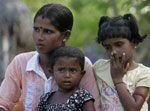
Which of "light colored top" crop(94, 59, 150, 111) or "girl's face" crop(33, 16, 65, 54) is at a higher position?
"girl's face" crop(33, 16, 65, 54)

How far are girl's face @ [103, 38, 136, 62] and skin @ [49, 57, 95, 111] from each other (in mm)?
280

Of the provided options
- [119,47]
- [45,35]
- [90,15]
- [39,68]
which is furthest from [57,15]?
[90,15]

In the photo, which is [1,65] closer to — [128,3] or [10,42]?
[10,42]

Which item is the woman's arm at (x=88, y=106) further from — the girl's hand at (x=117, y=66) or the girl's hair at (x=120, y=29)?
the girl's hair at (x=120, y=29)

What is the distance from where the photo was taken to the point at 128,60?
555 cm

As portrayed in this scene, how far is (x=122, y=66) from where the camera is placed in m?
5.50

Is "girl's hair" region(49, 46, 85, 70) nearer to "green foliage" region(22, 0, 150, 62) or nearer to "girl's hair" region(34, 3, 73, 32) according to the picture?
"girl's hair" region(34, 3, 73, 32)

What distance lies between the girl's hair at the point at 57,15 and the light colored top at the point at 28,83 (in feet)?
1.12

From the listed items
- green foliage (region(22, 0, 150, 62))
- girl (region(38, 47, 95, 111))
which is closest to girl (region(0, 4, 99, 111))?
girl (region(38, 47, 95, 111))

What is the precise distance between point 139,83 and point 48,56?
0.78 m

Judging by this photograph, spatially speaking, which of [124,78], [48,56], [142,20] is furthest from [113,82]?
[142,20]

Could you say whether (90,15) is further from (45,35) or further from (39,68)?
(45,35)

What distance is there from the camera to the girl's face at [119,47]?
5480mm

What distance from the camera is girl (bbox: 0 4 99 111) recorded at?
223 inches
